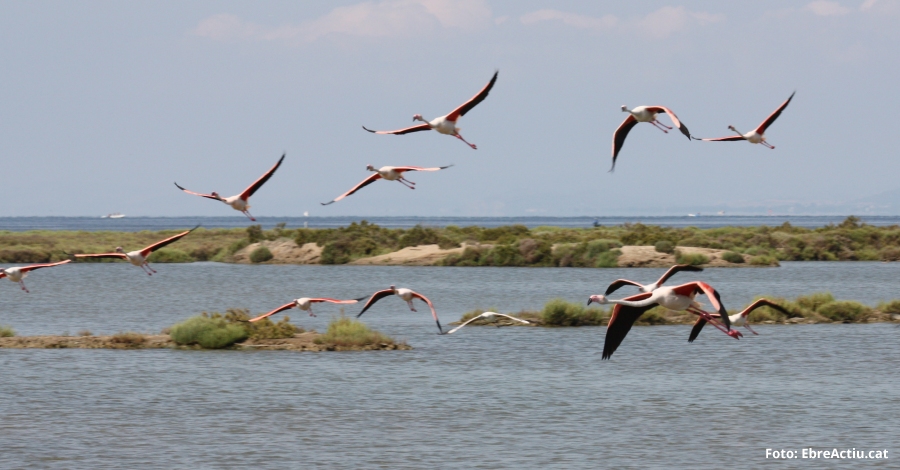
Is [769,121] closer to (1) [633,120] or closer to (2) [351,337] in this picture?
(1) [633,120]

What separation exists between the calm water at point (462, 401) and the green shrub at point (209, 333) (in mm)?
430

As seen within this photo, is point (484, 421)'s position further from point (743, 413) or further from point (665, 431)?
point (743, 413)

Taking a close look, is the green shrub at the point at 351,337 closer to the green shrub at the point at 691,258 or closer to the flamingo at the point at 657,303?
the flamingo at the point at 657,303

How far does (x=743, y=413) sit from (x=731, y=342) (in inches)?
490

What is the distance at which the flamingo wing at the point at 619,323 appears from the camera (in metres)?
14.0

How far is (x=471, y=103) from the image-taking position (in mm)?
16297

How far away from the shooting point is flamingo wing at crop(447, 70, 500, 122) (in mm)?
15703

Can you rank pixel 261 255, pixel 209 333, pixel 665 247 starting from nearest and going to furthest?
pixel 209 333 < pixel 665 247 < pixel 261 255

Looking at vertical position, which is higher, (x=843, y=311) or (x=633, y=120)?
(x=633, y=120)

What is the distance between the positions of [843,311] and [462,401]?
18789 mm

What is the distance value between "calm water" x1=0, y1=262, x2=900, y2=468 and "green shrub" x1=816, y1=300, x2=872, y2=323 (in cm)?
93

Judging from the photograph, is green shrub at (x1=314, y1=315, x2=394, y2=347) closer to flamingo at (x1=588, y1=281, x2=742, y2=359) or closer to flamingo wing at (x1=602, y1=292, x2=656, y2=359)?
flamingo wing at (x1=602, y1=292, x2=656, y2=359)

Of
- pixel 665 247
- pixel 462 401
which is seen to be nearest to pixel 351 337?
pixel 462 401

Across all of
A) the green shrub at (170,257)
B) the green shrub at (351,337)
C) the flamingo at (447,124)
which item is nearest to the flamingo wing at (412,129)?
the flamingo at (447,124)
